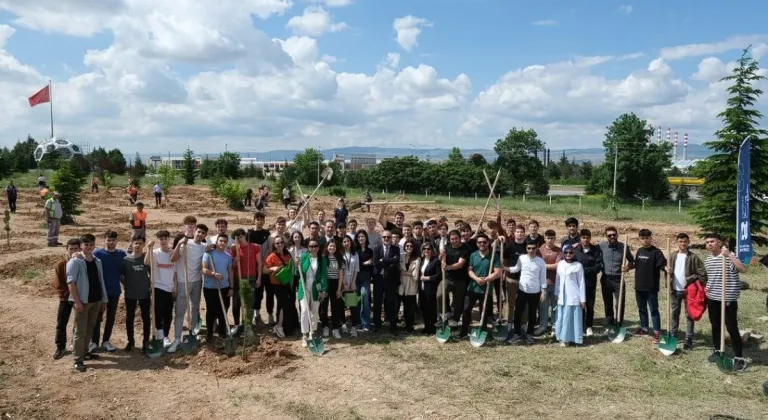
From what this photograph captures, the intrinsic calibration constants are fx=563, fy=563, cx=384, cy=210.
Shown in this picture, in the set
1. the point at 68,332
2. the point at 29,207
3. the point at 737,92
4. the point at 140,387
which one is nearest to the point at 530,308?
the point at 140,387

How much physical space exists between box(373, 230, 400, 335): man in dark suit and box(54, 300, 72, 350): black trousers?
14.2 ft

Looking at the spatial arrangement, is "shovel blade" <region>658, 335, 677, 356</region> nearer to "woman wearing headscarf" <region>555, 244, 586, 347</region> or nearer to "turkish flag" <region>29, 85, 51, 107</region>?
"woman wearing headscarf" <region>555, 244, 586, 347</region>

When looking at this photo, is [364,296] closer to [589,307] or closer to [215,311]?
[215,311]

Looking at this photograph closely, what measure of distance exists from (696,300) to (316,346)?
5405 mm

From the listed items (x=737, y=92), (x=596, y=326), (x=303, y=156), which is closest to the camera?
(x=596, y=326)

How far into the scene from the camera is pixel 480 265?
8648 millimetres

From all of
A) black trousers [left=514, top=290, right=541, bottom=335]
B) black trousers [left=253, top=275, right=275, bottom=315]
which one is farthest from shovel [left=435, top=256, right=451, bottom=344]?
black trousers [left=253, top=275, right=275, bottom=315]

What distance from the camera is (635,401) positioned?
21.3ft

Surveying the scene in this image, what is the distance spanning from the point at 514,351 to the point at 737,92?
1062 cm

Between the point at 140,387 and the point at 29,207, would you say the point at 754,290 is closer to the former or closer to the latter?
the point at 140,387

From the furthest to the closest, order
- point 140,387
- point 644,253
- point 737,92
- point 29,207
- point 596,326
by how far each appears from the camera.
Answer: point 29,207 < point 737,92 < point 596,326 < point 644,253 < point 140,387

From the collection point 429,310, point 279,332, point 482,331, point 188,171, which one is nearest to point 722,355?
point 482,331

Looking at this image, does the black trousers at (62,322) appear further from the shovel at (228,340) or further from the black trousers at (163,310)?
the shovel at (228,340)

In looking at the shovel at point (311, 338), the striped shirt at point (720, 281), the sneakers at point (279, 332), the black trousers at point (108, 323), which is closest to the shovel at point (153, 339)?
the black trousers at point (108, 323)
